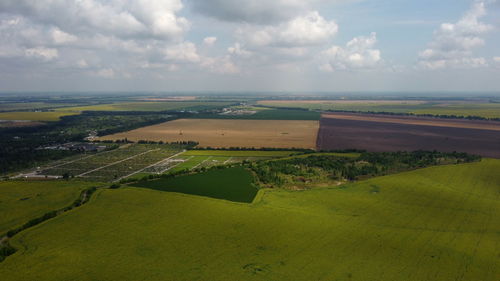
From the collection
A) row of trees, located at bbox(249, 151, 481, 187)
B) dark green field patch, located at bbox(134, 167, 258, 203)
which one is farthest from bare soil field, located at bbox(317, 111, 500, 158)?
dark green field patch, located at bbox(134, 167, 258, 203)

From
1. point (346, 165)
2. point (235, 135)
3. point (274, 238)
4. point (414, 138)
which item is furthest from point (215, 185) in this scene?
point (414, 138)

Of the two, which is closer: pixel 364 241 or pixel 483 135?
pixel 364 241

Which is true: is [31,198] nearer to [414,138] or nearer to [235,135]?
[235,135]

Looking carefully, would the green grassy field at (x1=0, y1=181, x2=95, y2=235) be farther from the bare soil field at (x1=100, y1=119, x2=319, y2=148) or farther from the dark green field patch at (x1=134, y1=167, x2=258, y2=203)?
the bare soil field at (x1=100, y1=119, x2=319, y2=148)

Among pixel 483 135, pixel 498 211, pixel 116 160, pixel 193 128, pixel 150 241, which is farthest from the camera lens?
pixel 193 128

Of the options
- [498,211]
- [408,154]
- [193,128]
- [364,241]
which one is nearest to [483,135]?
[408,154]

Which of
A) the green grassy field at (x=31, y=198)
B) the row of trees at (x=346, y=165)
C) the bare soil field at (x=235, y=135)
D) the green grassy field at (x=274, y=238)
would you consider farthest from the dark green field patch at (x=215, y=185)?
the bare soil field at (x=235, y=135)

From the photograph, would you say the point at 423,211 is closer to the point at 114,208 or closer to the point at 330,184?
the point at 330,184
